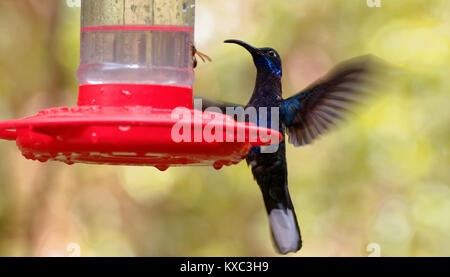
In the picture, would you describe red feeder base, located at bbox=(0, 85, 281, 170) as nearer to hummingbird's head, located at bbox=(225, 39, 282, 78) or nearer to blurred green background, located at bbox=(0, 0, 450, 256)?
hummingbird's head, located at bbox=(225, 39, 282, 78)

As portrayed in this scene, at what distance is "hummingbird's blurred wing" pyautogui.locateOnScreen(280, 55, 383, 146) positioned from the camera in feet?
14.1

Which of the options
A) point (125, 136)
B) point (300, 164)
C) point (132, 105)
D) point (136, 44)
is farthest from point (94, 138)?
point (300, 164)

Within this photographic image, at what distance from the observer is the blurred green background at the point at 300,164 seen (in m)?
6.88

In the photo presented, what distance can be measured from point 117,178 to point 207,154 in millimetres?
4549

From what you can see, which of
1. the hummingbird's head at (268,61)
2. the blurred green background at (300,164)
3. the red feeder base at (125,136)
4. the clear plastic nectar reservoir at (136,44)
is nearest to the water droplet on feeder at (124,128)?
the red feeder base at (125,136)

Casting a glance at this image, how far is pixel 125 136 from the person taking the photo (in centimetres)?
273

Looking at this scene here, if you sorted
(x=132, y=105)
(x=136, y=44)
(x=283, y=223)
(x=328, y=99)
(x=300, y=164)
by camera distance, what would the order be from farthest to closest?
1. (x=300, y=164)
2. (x=283, y=223)
3. (x=328, y=99)
4. (x=136, y=44)
5. (x=132, y=105)

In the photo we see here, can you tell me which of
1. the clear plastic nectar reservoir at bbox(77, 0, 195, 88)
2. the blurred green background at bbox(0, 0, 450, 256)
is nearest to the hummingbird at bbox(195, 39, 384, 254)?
the clear plastic nectar reservoir at bbox(77, 0, 195, 88)

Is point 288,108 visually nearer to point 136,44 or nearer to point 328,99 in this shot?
point 328,99

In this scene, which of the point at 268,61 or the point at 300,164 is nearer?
the point at 268,61

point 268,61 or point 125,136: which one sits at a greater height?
point 268,61

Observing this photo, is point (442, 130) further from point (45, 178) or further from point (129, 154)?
point (129, 154)

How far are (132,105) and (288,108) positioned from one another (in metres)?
1.82
